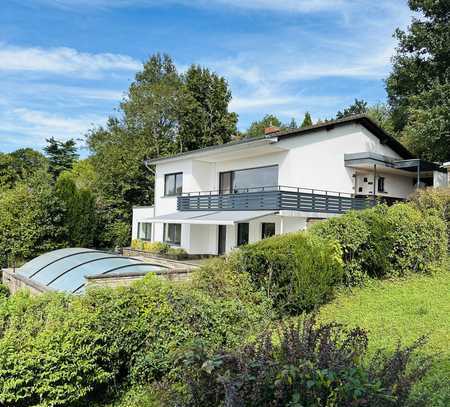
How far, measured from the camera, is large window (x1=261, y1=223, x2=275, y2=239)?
81.3ft

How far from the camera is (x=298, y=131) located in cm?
2344

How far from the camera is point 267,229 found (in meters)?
25.1

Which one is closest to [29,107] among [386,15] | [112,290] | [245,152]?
[245,152]

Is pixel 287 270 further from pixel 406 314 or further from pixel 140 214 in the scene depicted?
pixel 140 214

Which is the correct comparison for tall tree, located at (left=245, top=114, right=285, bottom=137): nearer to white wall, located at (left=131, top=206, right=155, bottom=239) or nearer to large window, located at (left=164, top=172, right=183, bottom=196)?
white wall, located at (left=131, top=206, right=155, bottom=239)

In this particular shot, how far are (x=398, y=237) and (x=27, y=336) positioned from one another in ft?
42.6

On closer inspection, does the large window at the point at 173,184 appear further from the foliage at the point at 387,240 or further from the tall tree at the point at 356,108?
the tall tree at the point at 356,108

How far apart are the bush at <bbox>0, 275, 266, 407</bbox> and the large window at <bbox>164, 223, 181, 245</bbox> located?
878 inches

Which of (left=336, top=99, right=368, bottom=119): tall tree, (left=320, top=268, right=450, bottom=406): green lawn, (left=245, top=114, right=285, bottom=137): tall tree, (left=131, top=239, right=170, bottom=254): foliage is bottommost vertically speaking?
(left=320, top=268, right=450, bottom=406): green lawn

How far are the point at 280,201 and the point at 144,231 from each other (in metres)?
16.7

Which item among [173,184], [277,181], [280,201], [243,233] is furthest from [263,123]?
Answer: [280,201]

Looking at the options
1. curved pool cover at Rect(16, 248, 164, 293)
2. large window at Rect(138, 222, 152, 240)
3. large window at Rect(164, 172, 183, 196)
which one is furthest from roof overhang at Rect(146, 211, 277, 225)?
curved pool cover at Rect(16, 248, 164, 293)

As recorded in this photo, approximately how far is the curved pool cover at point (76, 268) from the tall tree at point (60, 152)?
5368cm

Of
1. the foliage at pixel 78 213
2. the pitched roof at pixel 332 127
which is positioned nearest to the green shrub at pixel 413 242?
the pitched roof at pixel 332 127
